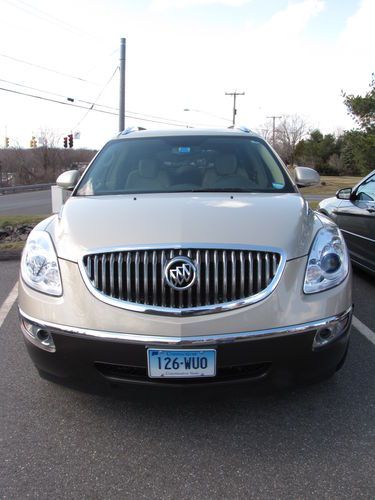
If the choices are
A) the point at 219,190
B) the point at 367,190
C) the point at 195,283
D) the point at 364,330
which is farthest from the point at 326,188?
the point at 195,283

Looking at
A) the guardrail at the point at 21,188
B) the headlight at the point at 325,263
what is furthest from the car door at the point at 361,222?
the guardrail at the point at 21,188

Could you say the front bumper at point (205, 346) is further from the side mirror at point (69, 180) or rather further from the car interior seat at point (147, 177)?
the side mirror at point (69, 180)

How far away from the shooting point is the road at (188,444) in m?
2.23

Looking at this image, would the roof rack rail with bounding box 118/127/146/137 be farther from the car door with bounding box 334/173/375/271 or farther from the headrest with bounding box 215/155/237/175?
the car door with bounding box 334/173/375/271

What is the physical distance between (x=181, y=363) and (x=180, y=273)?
457mm

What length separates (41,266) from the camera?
274cm

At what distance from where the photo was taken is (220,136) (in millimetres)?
4305

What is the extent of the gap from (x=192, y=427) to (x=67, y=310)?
0.96 metres

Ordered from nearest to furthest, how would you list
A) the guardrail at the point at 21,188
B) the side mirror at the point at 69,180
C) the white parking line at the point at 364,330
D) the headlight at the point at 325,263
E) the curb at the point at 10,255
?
the headlight at the point at 325,263
the white parking line at the point at 364,330
the side mirror at the point at 69,180
the curb at the point at 10,255
the guardrail at the point at 21,188

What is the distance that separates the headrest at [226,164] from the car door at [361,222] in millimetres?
2194

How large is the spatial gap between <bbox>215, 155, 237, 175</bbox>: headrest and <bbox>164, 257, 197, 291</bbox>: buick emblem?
1551mm

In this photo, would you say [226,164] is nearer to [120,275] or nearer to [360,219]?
[120,275]

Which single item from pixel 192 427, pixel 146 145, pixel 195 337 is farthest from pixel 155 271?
pixel 146 145

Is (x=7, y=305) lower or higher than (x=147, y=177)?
lower
